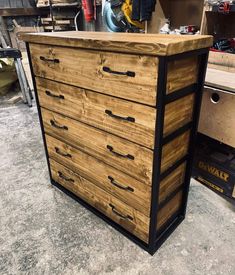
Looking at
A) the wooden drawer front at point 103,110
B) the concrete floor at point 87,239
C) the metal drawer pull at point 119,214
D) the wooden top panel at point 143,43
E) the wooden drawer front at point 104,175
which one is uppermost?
the wooden top panel at point 143,43

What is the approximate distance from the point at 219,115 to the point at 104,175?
28.2 inches

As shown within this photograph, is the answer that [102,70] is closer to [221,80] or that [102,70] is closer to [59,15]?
[221,80]

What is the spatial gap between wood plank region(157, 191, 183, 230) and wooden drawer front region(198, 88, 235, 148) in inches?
15.8

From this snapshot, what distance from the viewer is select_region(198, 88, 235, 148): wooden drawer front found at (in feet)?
4.23

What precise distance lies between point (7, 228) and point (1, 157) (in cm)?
86

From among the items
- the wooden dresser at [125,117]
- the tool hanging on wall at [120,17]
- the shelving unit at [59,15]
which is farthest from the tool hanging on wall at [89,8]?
the wooden dresser at [125,117]

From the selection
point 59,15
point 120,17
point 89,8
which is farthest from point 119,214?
point 59,15

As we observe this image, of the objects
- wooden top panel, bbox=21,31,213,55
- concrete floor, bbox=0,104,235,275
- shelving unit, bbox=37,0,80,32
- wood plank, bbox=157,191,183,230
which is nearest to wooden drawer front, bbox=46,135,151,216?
wood plank, bbox=157,191,183,230

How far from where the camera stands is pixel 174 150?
1089mm

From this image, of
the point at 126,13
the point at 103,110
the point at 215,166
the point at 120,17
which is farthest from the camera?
the point at 120,17

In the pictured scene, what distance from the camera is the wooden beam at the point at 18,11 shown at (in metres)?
4.38

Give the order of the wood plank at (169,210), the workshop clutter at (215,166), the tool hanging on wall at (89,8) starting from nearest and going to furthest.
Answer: the wood plank at (169,210) < the workshop clutter at (215,166) < the tool hanging on wall at (89,8)

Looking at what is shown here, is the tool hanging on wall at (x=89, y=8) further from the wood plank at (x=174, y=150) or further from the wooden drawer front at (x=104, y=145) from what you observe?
the wood plank at (x=174, y=150)

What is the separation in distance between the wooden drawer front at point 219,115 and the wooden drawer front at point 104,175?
0.60m
